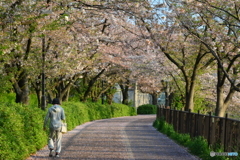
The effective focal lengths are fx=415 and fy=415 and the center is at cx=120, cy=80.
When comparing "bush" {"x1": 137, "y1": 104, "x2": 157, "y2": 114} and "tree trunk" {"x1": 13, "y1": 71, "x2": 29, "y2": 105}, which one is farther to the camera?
"bush" {"x1": 137, "y1": 104, "x2": 157, "y2": 114}

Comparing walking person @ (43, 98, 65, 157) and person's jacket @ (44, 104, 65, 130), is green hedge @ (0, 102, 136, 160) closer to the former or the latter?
walking person @ (43, 98, 65, 157)

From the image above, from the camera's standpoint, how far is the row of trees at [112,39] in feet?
43.7

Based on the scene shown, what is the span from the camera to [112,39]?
31266mm

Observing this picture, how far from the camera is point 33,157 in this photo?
38.6ft

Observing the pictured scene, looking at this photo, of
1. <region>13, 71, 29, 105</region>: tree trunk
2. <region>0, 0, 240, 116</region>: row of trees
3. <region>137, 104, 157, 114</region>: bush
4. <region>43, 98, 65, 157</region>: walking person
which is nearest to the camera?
<region>43, 98, 65, 157</region>: walking person

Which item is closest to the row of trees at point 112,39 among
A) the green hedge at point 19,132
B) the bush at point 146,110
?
the green hedge at point 19,132

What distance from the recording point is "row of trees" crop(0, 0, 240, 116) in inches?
524

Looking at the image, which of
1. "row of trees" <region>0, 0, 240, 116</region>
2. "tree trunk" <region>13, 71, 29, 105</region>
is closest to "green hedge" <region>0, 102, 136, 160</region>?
"row of trees" <region>0, 0, 240, 116</region>

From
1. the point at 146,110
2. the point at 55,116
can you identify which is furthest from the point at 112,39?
the point at 146,110

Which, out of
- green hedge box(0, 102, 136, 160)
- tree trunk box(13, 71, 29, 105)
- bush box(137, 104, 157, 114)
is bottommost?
bush box(137, 104, 157, 114)

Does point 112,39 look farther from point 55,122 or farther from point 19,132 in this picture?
point 19,132

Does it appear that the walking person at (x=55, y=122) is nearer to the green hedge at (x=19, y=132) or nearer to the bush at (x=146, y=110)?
the green hedge at (x=19, y=132)

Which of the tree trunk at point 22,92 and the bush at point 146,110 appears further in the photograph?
the bush at point 146,110

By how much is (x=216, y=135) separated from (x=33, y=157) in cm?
552
